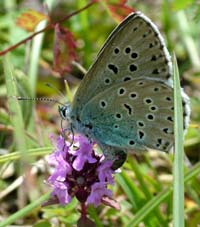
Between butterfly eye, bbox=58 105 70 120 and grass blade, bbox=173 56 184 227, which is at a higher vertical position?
butterfly eye, bbox=58 105 70 120

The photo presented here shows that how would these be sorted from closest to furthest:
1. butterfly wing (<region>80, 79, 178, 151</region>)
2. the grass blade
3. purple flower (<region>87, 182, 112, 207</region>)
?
the grass blade
purple flower (<region>87, 182, 112, 207</region>)
butterfly wing (<region>80, 79, 178, 151</region>)

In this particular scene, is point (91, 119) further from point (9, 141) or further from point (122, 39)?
point (9, 141)

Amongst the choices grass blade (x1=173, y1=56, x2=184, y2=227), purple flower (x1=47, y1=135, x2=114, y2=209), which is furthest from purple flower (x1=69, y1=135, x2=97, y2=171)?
grass blade (x1=173, y1=56, x2=184, y2=227)

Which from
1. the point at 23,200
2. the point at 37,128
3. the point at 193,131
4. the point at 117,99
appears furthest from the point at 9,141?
the point at 117,99

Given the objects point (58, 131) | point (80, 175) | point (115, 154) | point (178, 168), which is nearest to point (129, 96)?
point (115, 154)

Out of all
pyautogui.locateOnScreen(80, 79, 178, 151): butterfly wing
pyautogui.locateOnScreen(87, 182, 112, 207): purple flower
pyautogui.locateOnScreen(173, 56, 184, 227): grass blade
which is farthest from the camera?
pyautogui.locateOnScreen(80, 79, 178, 151): butterfly wing

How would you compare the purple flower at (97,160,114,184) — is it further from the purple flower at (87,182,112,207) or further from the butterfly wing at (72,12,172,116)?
the butterfly wing at (72,12,172,116)
